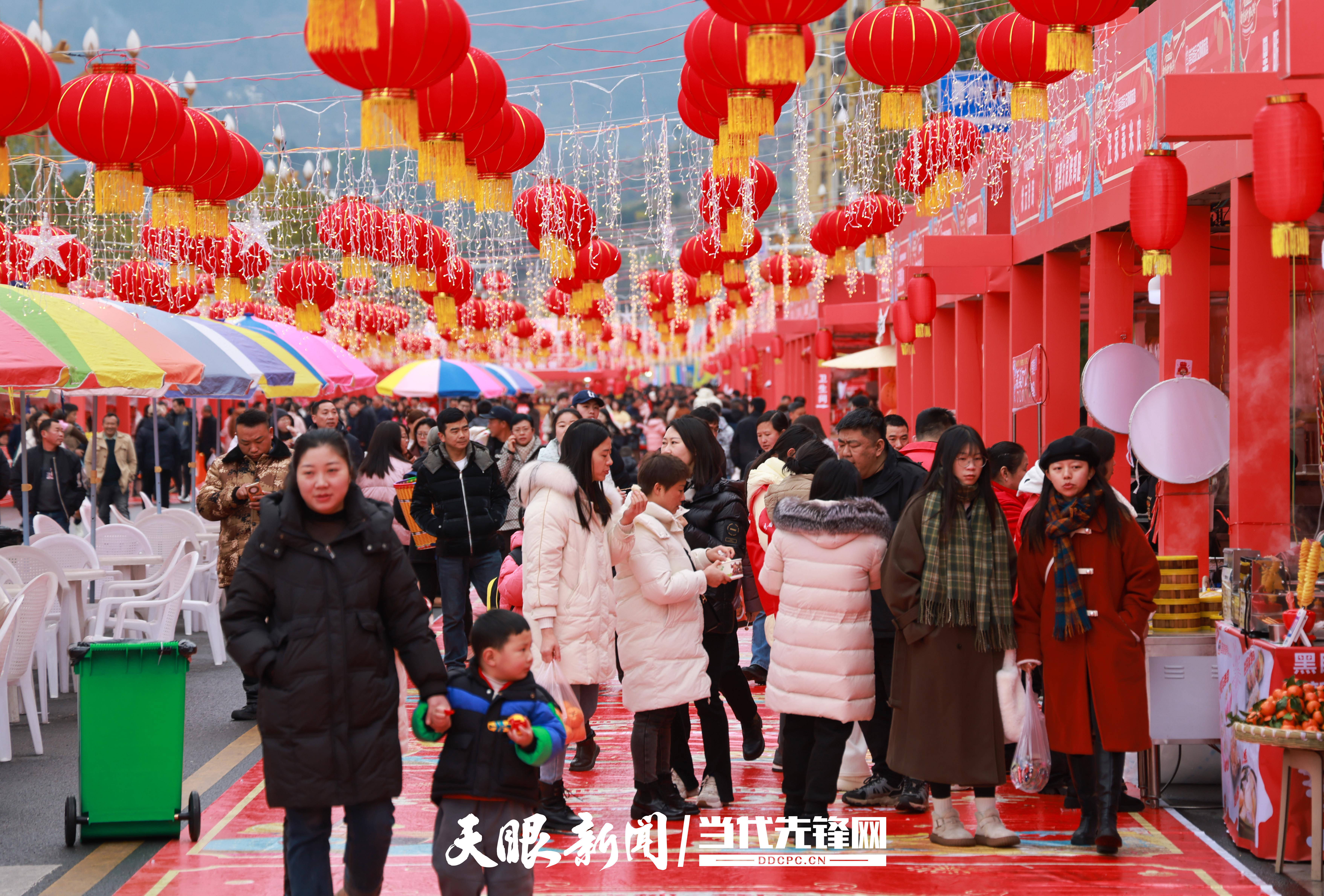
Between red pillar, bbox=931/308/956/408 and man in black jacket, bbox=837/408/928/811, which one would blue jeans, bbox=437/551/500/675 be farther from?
red pillar, bbox=931/308/956/408

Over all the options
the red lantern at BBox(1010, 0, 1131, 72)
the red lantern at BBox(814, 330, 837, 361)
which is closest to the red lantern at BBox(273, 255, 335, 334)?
the red lantern at BBox(1010, 0, 1131, 72)

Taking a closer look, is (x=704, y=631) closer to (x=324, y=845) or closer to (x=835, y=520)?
(x=835, y=520)

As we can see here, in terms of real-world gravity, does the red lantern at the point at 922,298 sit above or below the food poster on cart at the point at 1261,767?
above

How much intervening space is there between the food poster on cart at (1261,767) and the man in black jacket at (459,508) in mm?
4608

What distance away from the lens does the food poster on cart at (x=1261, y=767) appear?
512 centimetres

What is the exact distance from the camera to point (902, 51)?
22.1ft

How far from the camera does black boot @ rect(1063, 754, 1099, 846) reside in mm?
5414

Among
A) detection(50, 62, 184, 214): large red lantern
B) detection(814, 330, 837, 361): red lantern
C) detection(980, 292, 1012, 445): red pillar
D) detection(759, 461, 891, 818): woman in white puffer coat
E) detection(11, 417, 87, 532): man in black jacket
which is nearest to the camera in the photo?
detection(759, 461, 891, 818): woman in white puffer coat

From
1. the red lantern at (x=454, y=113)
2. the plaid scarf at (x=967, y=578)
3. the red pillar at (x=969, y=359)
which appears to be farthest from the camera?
the red pillar at (x=969, y=359)

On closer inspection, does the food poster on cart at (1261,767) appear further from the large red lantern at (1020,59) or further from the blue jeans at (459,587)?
the blue jeans at (459,587)

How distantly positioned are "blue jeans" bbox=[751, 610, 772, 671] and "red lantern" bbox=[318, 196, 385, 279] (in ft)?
17.4

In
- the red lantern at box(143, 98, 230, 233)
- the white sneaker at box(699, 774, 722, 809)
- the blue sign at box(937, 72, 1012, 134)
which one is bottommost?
the white sneaker at box(699, 774, 722, 809)

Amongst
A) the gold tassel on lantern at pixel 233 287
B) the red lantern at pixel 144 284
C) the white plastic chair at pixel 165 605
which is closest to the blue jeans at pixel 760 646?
the white plastic chair at pixel 165 605

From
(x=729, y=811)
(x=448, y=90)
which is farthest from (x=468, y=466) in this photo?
(x=729, y=811)
